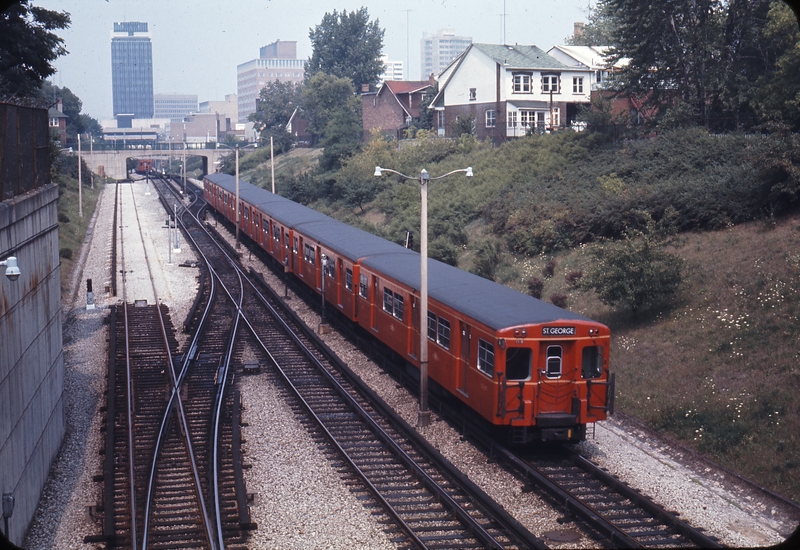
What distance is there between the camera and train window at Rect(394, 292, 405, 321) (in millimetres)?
19708

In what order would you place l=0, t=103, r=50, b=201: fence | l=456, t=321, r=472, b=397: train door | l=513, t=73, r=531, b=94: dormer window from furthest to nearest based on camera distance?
1. l=513, t=73, r=531, b=94: dormer window
2. l=456, t=321, r=472, b=397: train door
3. l=0, t=103, r=50, b=201: fence

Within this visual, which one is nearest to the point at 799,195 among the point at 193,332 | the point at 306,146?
the point at 193,332

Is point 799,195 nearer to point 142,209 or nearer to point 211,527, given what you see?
point 211,527

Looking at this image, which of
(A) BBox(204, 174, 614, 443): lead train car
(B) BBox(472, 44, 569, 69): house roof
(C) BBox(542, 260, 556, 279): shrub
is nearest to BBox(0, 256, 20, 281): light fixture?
(A) BBox(204, 174, 614, 443): lead train car

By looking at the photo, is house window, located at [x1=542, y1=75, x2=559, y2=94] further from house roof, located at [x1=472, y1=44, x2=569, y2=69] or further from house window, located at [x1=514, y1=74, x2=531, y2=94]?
house window, located at [x1=514, y1=74, x2=531, y2=94]

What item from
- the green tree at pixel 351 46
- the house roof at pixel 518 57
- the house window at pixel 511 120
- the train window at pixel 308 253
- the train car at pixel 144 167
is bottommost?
the train window at pixel 308 253

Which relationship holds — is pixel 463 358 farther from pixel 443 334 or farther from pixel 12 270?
pixel 12 270

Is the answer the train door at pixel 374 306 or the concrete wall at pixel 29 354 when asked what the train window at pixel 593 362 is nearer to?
the train door at pixel 374 306

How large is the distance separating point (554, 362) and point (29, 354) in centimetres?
904

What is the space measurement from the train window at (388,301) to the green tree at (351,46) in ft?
321

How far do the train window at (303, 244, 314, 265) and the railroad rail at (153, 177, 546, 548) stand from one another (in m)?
3.62

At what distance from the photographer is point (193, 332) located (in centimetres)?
2614

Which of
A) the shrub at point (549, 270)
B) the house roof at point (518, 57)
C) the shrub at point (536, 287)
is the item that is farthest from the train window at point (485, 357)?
the house roof at point (518, 57)

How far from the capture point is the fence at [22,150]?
1306 centimetres
